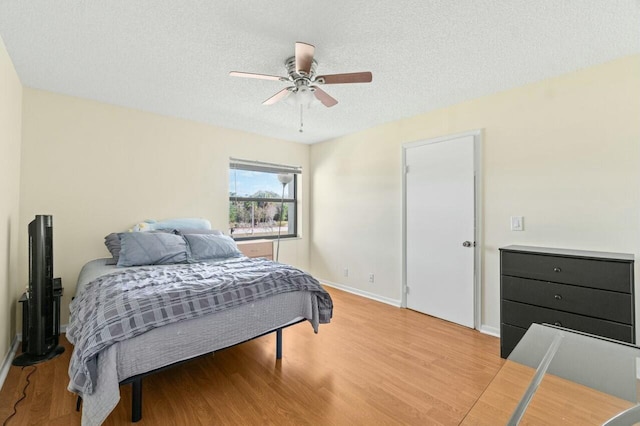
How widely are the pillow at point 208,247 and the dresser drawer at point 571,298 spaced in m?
2.60

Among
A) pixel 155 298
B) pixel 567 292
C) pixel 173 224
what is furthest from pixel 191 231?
pixel 567 292

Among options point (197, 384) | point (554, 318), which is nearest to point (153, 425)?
point (197, 384)

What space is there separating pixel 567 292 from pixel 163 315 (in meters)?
2.74

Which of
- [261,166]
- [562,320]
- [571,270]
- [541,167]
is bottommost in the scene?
[562,320]

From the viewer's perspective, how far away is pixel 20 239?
2.65 metres

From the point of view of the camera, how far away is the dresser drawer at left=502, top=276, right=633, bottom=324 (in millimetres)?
1894

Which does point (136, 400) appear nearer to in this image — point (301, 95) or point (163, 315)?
point (163, 315)

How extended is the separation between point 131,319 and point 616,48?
361 centimetres

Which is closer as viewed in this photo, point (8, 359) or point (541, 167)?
point (8, 359)

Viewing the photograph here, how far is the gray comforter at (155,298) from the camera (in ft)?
4.69

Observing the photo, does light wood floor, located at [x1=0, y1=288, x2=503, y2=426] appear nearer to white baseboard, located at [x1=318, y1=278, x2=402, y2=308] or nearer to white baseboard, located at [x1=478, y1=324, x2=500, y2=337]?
white baseboard, located at [x1=478, y1=324, x2=500, y2=337]

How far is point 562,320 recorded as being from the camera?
2.12 meters

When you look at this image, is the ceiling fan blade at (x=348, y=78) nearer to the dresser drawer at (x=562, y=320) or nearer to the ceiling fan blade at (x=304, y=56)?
the ceiling fan blade at (x=304, y=56)

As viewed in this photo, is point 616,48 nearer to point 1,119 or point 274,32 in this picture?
point 274,32
